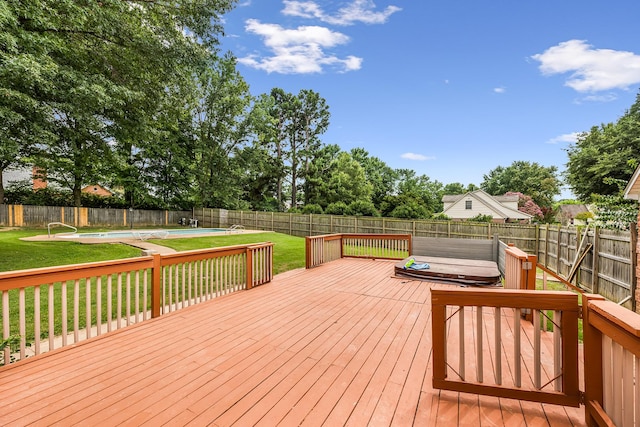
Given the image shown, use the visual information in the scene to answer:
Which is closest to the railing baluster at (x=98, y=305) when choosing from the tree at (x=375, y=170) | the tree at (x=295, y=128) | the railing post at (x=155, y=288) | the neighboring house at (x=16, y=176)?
the railing post at (x=155, y=288)

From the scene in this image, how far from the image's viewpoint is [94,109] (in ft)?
22.3

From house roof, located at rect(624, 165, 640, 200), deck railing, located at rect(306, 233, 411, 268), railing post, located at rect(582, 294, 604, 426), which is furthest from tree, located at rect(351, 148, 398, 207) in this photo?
railing post, located at rect(582, 294, 604, 426)

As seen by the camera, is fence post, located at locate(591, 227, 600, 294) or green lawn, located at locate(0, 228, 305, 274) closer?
fence post, located at locate(591, 227, 600, 294)

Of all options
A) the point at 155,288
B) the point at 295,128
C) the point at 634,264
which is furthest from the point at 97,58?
the point at 295,128

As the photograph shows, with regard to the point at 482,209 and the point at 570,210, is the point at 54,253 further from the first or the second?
the point at 570,210

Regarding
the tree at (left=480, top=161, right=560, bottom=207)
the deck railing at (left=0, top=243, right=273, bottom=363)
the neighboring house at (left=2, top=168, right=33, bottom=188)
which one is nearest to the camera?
the deck railing at (left=0, top=243, right=273, bottom=363)

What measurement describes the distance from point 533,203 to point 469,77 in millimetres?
24793

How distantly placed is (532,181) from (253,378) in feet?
138

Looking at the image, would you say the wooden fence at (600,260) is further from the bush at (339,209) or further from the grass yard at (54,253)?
the grass yard at (54,253)

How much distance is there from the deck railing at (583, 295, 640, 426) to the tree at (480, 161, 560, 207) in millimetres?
39214

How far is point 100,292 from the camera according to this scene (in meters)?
2.69

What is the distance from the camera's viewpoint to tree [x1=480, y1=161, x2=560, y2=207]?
33.6m

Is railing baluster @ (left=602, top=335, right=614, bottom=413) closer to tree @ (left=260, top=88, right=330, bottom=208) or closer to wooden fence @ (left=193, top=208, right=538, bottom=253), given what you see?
wooden fence @ (left=193, top=208, right=538, bottom=253)

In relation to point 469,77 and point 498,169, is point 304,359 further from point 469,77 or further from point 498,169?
point 498,169
